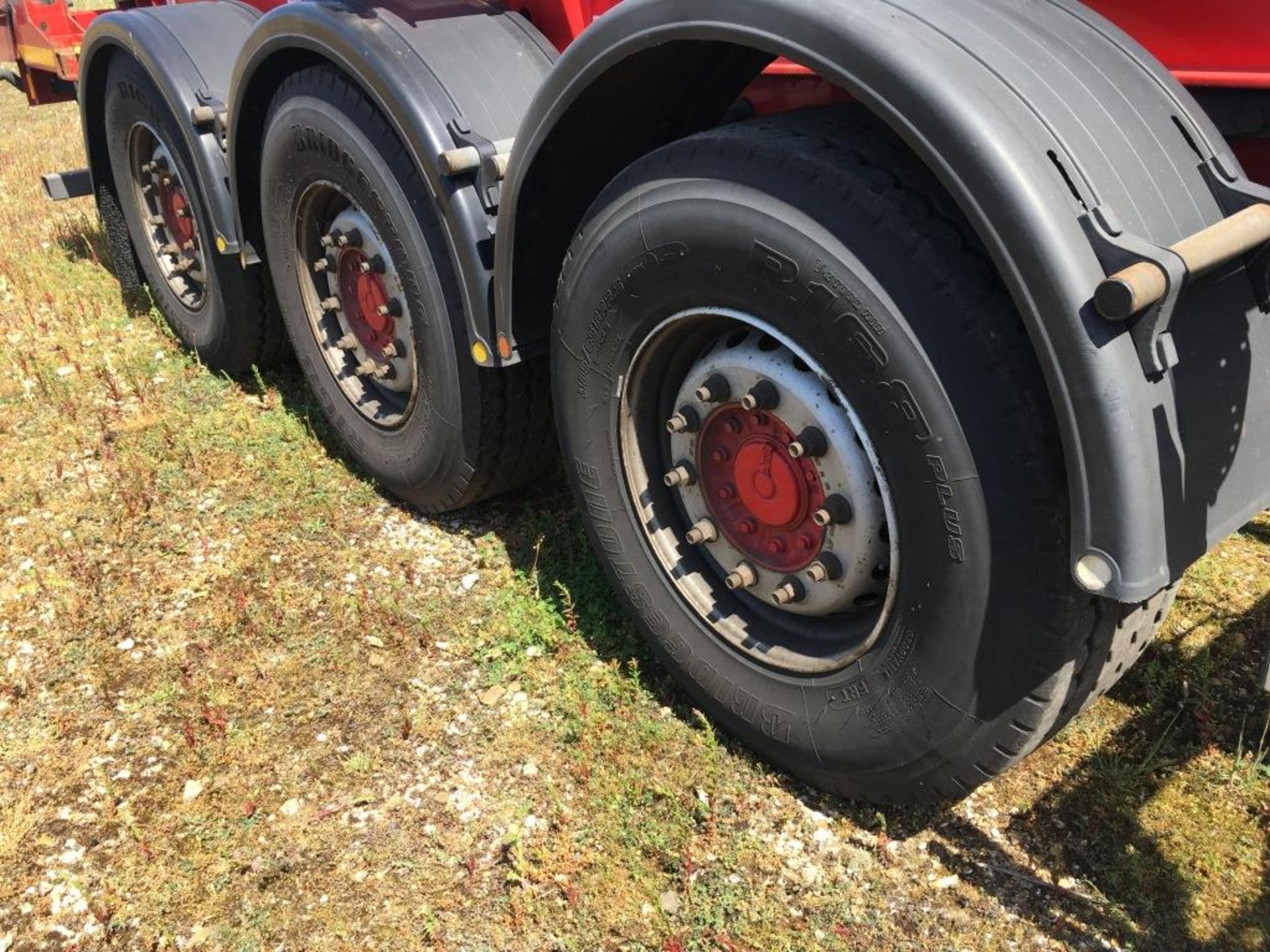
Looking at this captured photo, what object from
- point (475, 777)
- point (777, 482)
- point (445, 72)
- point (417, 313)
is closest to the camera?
point (777, 482)

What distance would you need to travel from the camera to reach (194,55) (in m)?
3.53

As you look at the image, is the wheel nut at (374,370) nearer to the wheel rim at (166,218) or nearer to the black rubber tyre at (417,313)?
the black rubber tyre at (417,313)

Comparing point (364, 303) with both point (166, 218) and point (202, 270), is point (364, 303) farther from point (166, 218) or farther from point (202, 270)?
point (166, 218)

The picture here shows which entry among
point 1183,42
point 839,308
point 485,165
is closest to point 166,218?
point 485,165

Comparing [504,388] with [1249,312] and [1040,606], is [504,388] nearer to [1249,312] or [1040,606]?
[1040,606]

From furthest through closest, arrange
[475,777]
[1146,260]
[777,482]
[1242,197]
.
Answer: [475,777], [777,482], [1242,197], [1146,260]

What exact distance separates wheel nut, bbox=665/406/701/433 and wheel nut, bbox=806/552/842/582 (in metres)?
0.38

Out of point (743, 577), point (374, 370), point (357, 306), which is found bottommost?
point (374, 370)

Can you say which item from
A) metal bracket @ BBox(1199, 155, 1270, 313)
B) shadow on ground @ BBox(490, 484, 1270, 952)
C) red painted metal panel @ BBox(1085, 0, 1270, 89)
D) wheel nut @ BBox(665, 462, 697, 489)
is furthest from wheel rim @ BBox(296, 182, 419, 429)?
metal bracket @ BBox(1199, 155, 1270, 313)

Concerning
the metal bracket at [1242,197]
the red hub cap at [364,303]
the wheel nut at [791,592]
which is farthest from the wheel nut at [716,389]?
the red hub cap at [364,303]

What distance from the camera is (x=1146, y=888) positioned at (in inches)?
78.1

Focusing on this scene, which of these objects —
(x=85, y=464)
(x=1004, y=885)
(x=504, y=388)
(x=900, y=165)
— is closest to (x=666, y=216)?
(x=900, y=165)

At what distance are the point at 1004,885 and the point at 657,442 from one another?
1.13 meters

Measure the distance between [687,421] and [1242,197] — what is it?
3.42 ft
